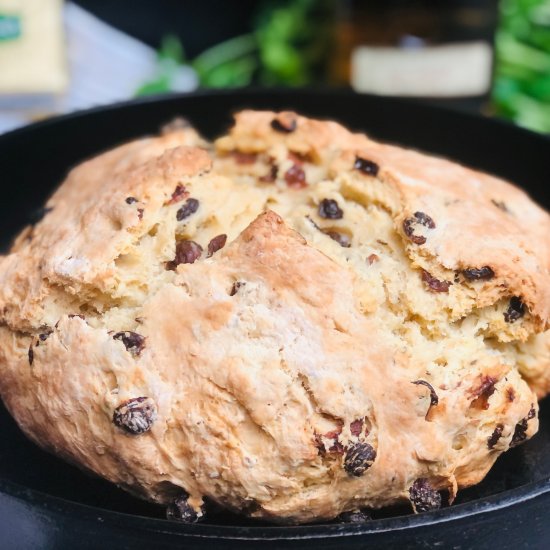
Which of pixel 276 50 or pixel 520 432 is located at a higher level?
pixel 276 50

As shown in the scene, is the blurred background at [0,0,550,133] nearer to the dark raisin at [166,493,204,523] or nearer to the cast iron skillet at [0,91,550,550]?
the cast iron skillet at [0,91,550,550]

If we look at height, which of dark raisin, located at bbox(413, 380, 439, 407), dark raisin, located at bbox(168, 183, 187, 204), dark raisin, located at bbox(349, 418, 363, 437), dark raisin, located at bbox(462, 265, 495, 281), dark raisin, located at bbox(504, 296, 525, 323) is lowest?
dark raisin, located at bbox(349, 418, 363, 437)

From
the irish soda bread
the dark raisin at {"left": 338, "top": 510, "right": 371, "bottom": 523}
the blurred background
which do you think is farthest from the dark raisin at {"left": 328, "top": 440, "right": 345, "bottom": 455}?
the blurred background

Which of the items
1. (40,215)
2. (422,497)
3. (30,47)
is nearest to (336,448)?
(422,497)

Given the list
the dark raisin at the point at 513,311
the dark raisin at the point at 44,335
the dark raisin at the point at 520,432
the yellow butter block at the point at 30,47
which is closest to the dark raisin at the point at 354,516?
the dark raisin at the point at 520,432

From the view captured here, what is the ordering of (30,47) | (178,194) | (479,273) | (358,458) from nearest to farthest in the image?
(358,458)
(479,273)
(178,194)
(30,47)

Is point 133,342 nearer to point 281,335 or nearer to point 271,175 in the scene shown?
point 281,335
